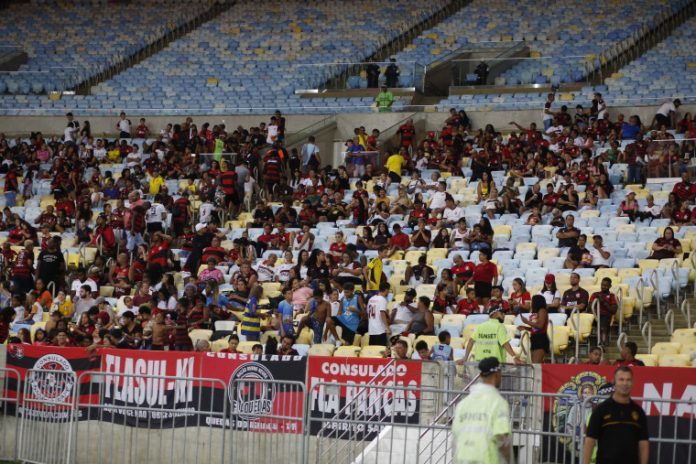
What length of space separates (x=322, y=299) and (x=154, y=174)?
9.82 m

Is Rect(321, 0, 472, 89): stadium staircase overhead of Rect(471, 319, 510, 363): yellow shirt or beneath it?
overhead

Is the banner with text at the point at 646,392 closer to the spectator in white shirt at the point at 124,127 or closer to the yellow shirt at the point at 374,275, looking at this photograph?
the yellow shirt at the point at 374,275

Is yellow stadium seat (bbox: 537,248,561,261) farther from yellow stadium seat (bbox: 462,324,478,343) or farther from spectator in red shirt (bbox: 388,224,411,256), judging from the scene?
yellow stadium seat (bbox: 462,324,478,343)

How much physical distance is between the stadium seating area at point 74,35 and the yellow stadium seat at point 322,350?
19.3 metres

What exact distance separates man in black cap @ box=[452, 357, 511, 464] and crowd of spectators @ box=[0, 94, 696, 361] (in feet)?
21.9

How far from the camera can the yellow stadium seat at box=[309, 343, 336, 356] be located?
1702 centimetres

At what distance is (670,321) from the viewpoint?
1814 cm

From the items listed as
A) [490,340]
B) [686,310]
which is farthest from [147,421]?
[686,310]

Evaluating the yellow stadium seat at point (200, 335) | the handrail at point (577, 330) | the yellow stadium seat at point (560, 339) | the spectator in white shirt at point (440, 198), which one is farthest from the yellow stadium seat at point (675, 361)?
the spectator in white shirt at point (440, 198)

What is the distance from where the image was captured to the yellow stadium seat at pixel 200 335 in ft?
60.7

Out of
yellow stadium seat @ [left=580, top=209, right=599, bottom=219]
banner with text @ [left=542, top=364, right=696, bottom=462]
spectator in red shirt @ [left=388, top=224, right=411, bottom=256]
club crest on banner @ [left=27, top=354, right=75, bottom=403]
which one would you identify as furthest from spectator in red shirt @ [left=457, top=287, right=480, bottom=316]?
club crest on banner @ [left=27, top=354, right=75, bottom=403]

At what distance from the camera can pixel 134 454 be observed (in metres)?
14.1

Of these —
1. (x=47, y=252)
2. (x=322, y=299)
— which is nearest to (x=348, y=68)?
(x=47, y=252)

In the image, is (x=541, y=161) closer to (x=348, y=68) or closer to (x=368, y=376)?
(x=348, y=68)
